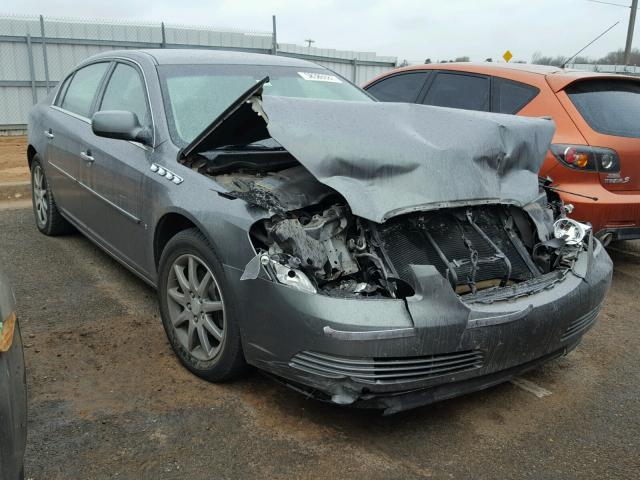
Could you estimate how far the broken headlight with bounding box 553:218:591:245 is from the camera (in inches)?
124

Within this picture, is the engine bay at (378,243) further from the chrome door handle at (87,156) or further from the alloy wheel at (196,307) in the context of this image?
the chrome door handle at (87,156)

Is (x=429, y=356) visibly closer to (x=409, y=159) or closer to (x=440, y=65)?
(x=409, y=159)

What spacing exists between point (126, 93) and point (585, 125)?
3.36 m

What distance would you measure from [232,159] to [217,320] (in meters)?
0.87

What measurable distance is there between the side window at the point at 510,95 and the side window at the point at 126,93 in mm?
3017

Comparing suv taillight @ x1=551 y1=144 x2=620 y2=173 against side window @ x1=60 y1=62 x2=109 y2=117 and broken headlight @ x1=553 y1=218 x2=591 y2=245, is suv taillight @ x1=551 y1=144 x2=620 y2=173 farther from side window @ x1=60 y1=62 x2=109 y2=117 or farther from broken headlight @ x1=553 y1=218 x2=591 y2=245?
side window @ x1=60 y1=62 x2=109 y2=117

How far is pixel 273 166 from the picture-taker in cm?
327

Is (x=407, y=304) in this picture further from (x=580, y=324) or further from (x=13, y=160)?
(x=13, y=160)

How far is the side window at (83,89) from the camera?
14.9ft

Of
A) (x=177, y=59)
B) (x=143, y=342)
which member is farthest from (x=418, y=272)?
(x=177, y=59)

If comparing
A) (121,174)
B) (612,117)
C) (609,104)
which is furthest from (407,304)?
(609,104)

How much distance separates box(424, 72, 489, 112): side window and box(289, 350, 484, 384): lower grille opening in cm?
333

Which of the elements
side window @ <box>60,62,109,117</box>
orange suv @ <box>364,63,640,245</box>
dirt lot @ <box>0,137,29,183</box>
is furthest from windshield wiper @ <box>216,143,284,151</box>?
dirt lot @ <box>0,137,29,183</box>

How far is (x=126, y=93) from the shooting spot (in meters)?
4.03
